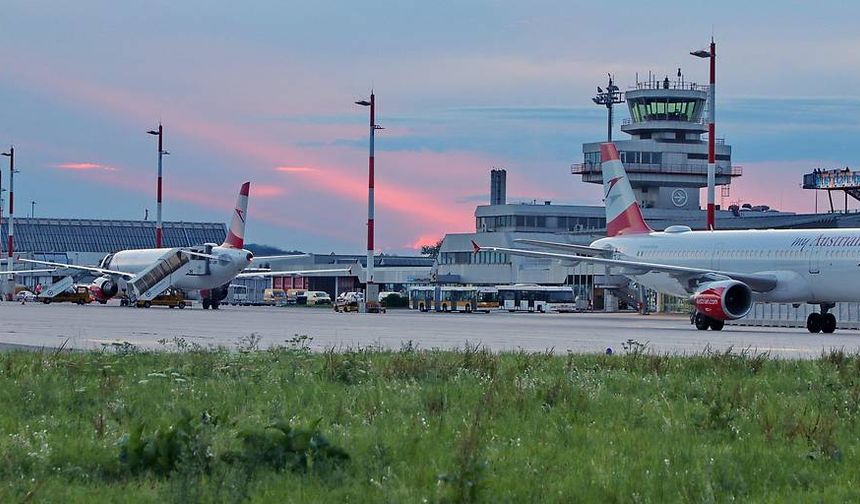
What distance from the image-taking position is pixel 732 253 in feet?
→ 165

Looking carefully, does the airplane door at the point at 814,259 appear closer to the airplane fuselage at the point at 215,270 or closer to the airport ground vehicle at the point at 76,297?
the airplane fuselage at the point at 215,270

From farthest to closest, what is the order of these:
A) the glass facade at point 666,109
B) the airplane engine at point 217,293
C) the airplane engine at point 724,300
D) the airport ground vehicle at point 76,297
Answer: the glass facade at point 666,109, the airport ground vehicle at point 76,297, the airplane engine at point 217,293, the airplane engine at point 724,300

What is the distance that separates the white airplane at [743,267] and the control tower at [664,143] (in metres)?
65.2

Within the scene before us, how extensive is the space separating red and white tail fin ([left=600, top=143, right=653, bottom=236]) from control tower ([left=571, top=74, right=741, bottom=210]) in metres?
56.8

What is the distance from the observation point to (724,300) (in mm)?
45656

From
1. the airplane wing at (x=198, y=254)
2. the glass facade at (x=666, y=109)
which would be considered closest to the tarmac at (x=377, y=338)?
the airplane wing at (x=198, y=254)

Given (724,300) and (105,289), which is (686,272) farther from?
(105,289)

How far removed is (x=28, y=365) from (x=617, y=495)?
12645 mm

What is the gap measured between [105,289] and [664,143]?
56.8 m

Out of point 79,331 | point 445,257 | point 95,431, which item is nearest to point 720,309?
point 79,331

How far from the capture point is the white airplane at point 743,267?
4569cm

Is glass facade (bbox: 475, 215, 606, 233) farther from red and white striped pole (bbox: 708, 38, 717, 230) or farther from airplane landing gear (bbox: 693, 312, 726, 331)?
airplane landing gear (bbox: 693, 312, 726, 331)

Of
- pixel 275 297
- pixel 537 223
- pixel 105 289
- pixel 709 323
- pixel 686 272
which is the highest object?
pixel 537 223

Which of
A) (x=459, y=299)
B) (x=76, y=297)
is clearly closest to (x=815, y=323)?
(x=459, y=299)
